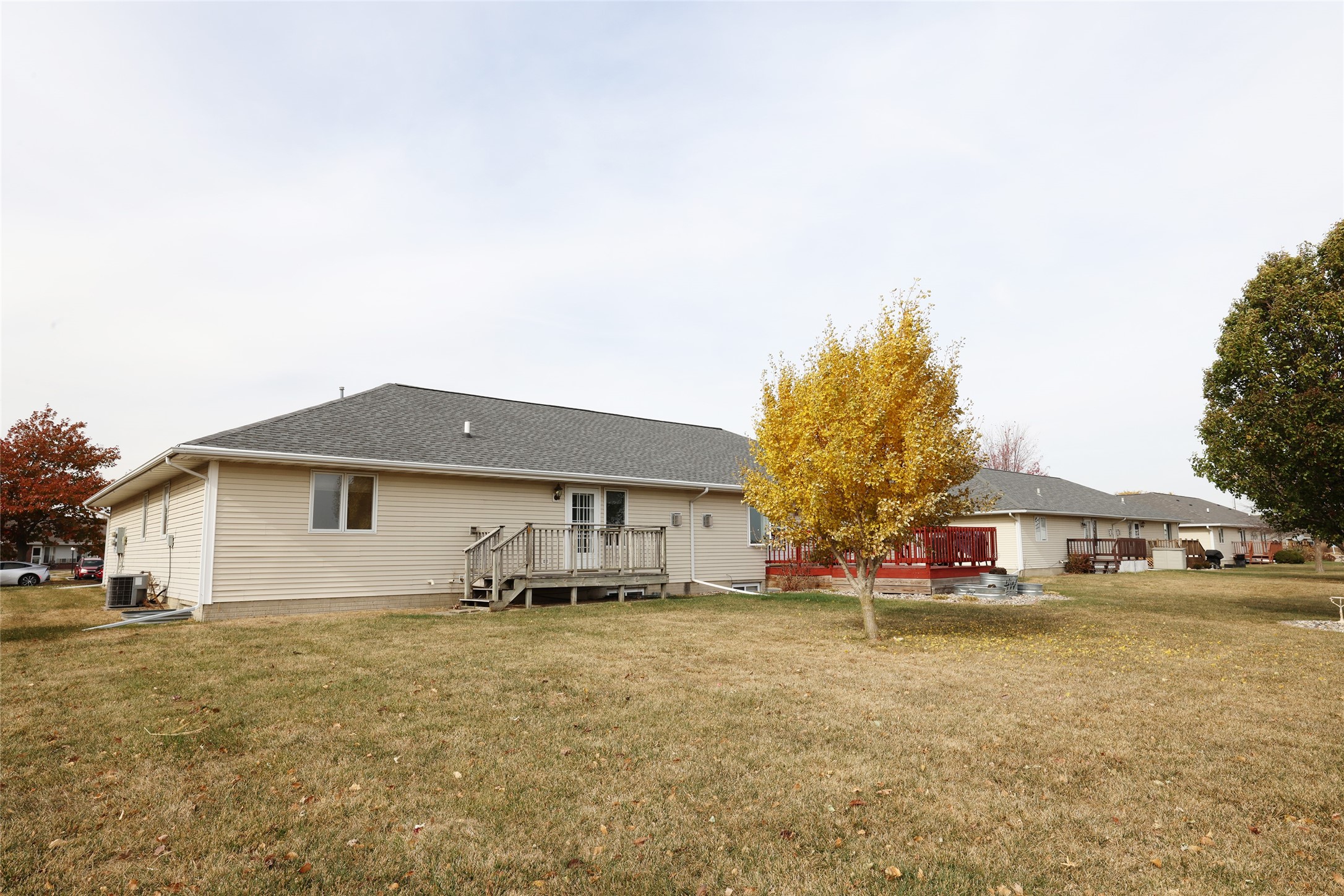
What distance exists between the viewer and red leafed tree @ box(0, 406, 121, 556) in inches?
1405

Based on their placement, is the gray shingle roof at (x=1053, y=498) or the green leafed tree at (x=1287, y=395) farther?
the gray shingle roof at (x=1053, y=498)

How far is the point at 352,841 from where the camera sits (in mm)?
3734

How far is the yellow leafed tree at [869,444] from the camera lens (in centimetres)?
1009

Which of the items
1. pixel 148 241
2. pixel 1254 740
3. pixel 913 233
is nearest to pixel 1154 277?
pixel 913 233

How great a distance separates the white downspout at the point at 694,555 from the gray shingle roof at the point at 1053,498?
42.8ft

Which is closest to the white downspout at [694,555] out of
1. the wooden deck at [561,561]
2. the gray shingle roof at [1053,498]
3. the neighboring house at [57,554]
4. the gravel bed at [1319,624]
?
the wooden deck at [561,561]

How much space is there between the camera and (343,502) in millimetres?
14734

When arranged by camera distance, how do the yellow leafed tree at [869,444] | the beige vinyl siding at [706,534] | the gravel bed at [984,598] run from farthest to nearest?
the beige vinyl siding at [706,534] → the gravel bed at [984,598] → the yellow leafed tree at [869,444]

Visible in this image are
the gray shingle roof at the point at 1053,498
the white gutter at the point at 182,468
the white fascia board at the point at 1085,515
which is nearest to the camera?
the white gutter at the point at 182,468

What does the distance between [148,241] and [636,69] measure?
11.3 meters

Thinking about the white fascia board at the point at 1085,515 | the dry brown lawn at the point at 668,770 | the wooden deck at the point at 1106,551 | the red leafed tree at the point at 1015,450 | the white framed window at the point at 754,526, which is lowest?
the dry brown lawn at the point at 668,770

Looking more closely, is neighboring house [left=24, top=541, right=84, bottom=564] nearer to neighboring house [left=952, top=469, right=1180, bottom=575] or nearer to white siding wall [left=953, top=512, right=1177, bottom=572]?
white siding wall [left=953, top=512, right=1177, bottom=572]

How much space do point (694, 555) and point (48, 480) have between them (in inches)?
1481

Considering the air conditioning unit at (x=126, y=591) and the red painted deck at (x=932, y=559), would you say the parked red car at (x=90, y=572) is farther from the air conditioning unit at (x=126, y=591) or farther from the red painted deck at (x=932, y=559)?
the red painted deck at (x=932, y=559)
